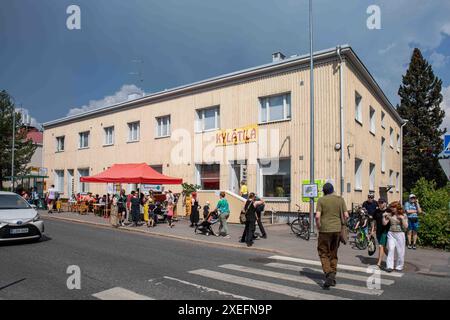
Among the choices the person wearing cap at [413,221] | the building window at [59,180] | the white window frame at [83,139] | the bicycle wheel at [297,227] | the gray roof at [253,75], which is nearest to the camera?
the person wearing cap at [413,221]

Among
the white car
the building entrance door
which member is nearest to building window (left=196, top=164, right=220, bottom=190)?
the building entrance door

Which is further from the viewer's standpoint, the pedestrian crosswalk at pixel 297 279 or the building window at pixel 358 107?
the building window at pixel 358 107

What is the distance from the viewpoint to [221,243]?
1195 cm

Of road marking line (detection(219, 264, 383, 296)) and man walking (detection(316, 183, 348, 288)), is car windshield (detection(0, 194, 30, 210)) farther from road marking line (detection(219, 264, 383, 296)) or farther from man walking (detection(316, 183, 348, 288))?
man walking (detection(316, 183, 348, 288))

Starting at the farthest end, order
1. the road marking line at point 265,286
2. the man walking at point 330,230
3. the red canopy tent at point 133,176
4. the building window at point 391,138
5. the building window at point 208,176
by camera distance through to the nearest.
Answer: the building window at point 391,138
the building window at point 208,176
the red canopy tent at point 133,176
the man walking at point 330,230
the road marking line at point 265,286

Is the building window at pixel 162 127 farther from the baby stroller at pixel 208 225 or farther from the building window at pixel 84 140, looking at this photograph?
the baby stroller at pixel 208 225

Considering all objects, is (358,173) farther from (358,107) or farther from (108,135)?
(108,135)

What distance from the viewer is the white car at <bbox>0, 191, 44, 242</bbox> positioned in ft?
33.0

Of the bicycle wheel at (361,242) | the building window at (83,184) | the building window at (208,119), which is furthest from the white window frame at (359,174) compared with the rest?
the building window at (83,184)

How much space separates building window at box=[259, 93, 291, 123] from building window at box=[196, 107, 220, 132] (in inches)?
122

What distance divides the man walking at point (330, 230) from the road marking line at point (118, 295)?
3290mm

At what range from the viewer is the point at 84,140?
31.6 m

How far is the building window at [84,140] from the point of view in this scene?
3123 cm
